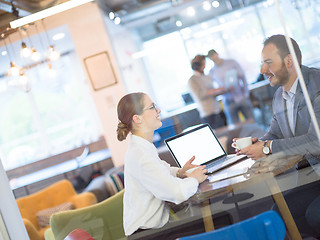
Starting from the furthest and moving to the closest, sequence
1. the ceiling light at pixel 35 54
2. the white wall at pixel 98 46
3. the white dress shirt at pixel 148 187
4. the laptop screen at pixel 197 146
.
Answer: the ceiling light at pixel 35 54, the white wall at pixel 98 46, the laptop screen at pixel 197 146, the white dress shirt at pixel 148 187

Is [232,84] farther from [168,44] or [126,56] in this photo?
[126,56]

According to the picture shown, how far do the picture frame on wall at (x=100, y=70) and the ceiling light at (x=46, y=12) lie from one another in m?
0.38

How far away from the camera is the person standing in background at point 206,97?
9.50 feet

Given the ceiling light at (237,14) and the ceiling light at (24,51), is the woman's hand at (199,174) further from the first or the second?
the ceiling light at (24,51)

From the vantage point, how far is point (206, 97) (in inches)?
115

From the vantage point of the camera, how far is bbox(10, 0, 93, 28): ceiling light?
3.01m

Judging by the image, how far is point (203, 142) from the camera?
2.89 m

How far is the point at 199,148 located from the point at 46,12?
1440 millimetres

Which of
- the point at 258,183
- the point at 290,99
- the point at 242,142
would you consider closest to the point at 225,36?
the point at 290,99

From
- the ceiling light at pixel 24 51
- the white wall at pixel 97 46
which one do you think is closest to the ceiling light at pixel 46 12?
the white wall at pixel 97 46

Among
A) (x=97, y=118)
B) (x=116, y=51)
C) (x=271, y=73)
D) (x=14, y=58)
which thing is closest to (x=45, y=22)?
(x=14, y=58)

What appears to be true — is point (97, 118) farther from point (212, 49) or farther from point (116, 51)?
point (212, 49)

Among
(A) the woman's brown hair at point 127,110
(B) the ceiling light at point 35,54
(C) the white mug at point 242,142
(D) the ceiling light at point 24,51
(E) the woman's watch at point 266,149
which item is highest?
(D) the ceiling light at point 24,51

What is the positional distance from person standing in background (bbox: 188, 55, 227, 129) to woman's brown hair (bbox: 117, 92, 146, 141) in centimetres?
35
